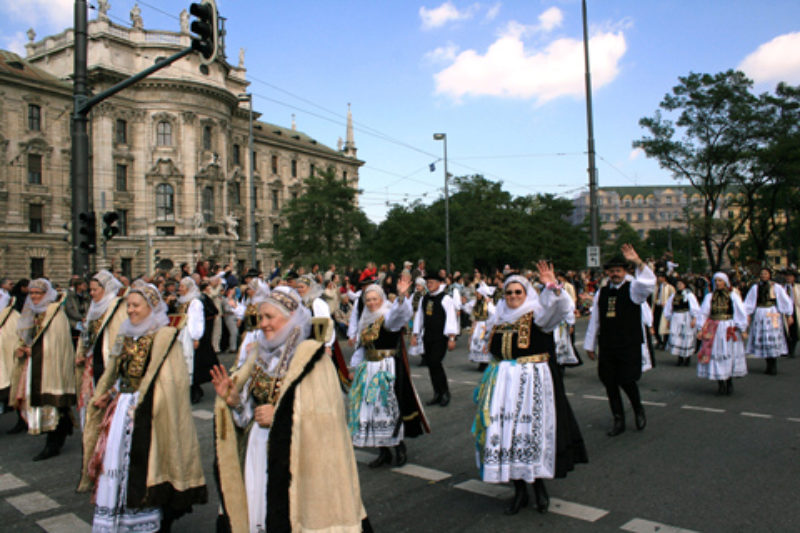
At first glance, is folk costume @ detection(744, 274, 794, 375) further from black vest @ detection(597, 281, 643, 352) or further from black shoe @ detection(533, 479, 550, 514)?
black shoe @ detection(533, 479, 550, 514)

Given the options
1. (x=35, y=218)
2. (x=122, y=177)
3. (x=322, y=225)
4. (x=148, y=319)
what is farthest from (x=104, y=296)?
(x=122, y=177)

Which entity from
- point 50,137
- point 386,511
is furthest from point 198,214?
point 386,511

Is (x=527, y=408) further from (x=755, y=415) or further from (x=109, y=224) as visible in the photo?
(x=109, y=224)

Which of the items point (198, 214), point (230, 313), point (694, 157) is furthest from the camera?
point (198, 214)

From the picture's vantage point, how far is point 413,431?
6.20 meters

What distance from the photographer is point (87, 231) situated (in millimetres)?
11477

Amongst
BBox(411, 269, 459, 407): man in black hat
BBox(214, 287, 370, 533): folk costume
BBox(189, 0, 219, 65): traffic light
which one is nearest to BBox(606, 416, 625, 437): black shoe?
BBox(411, 269, 459, 407): man in black hat

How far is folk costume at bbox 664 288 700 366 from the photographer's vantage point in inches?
488

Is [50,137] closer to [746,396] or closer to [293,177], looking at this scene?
[293,177]

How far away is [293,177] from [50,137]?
27794 mm

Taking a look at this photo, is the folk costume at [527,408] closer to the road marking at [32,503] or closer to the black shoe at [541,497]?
the black shoe at [541,497]

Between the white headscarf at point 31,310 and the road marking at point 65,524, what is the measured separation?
129 inches

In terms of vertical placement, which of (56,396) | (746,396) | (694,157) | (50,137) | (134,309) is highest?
(50,137)

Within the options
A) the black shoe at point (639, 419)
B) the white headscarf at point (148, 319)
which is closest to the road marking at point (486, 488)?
the black shoe at point (639, 419)
